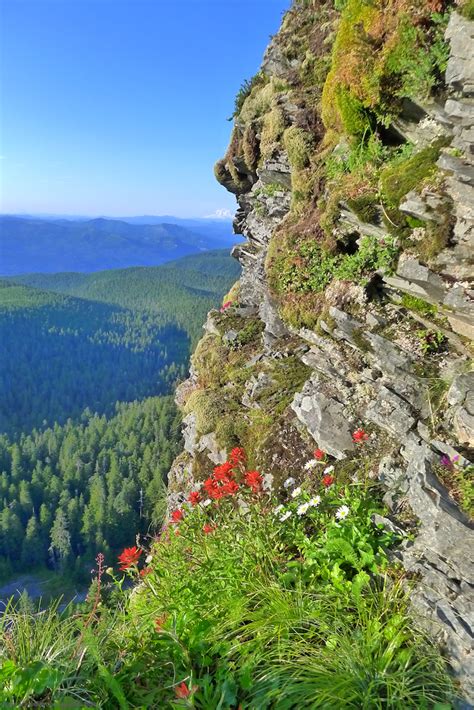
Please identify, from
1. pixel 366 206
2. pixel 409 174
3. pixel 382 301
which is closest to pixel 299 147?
pixel 366 206

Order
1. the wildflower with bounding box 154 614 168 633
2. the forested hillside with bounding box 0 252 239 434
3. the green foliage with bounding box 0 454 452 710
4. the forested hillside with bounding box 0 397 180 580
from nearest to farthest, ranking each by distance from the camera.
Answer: the green foliage with bounding box 0 454 452 710 < the wildflower with bounding box 154 614 168 633 < the forested hillside with bounding box 0 397 180 580 < the forested hillside with bounding box 0 252 239 434

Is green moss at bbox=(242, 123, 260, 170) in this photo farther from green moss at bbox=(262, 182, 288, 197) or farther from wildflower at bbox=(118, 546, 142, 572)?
wildflower at bbox=(118, 546, 142, 572)

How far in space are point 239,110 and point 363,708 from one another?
13.0m

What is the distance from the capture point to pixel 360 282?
6.06 m

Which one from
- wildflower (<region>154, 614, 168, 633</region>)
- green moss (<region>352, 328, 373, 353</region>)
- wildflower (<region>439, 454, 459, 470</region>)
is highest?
green moss (<region>352, 328, 373, 353</region>)

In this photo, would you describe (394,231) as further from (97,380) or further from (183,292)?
(183,292)

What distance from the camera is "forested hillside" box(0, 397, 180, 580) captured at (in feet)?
200

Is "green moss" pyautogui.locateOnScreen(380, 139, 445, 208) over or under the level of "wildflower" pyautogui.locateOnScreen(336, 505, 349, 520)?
over

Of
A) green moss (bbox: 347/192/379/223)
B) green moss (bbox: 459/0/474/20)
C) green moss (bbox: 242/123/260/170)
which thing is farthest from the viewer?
green moss (bbox: 242/123/260/170)

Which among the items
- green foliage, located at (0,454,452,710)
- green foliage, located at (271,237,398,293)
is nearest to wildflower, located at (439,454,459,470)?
green foliage, located at (0,454,452,710)

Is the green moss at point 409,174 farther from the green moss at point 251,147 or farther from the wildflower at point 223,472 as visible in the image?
the green moss at point 251,147

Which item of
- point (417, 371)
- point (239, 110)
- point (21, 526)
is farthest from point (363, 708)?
point (21, 526)

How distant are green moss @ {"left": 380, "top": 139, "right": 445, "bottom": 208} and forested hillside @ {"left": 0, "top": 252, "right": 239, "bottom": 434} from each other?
106357mm

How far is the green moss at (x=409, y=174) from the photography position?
5.30 metres
